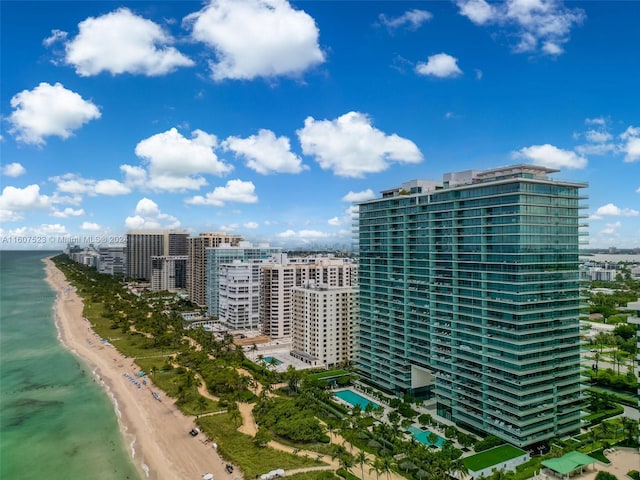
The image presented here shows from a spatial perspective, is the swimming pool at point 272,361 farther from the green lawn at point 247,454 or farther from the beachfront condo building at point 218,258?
the beachfront condo building at point 218,258

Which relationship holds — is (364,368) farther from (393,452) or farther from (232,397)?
(393,452)

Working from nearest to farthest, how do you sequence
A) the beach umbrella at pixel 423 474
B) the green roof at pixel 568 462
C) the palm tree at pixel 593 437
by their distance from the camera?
the beach umbrella at pixel 423 474, the green roof at pixel 568 462, the palm tree at pixel 593 437

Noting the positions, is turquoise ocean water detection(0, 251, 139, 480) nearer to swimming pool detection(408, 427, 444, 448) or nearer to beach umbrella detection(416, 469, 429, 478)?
beach umbrella detection(416, 469, 429, 478)

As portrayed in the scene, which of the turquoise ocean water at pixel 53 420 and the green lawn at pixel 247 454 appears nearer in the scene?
the green lawn at pixel 247 454

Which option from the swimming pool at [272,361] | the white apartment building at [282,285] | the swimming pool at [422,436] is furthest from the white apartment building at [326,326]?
the swimming pool at [422,436]

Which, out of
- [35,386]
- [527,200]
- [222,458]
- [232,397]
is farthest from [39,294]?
[527,200]
